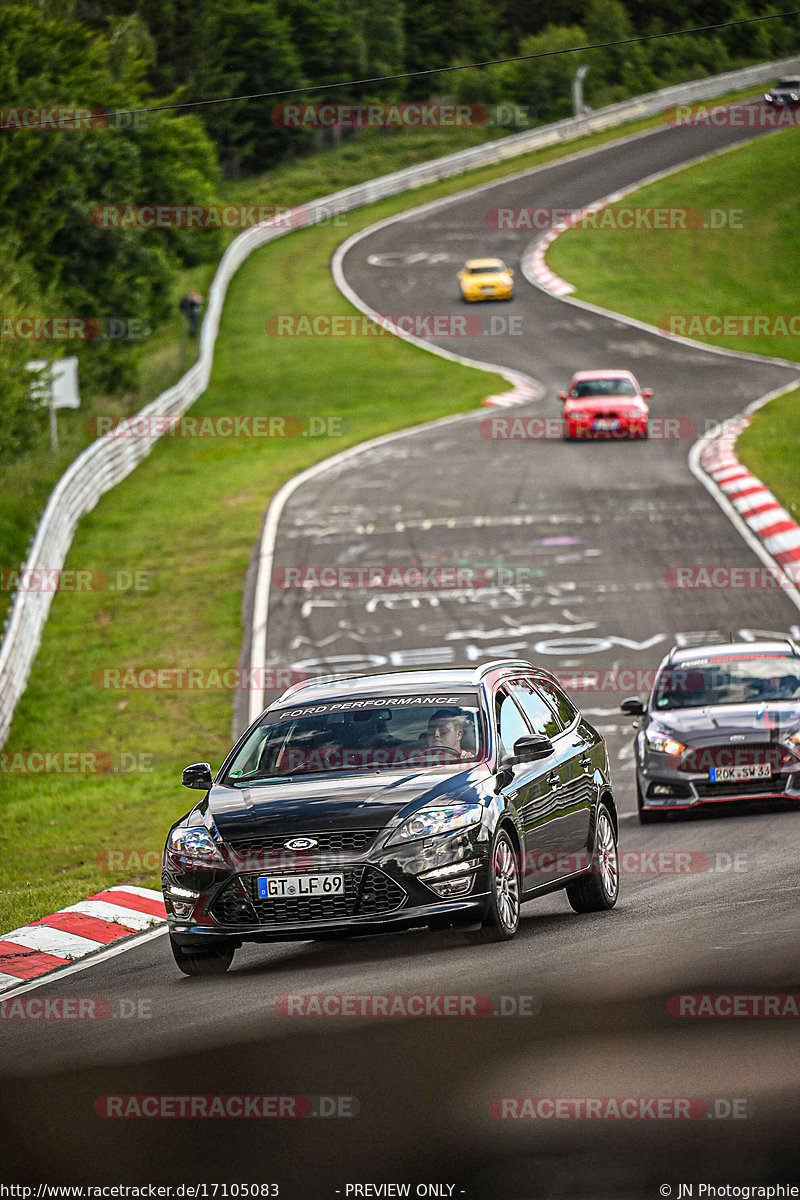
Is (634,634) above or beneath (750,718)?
beneath

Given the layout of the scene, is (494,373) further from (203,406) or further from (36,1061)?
(36,1061)

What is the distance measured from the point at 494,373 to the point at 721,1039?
4244cm

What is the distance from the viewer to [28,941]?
11828mm

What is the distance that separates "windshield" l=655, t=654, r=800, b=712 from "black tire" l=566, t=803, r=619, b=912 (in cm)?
512

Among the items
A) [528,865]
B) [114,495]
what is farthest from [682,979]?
[114,495]

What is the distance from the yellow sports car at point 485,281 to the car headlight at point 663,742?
42.6 m

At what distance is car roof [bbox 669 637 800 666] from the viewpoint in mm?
17125
